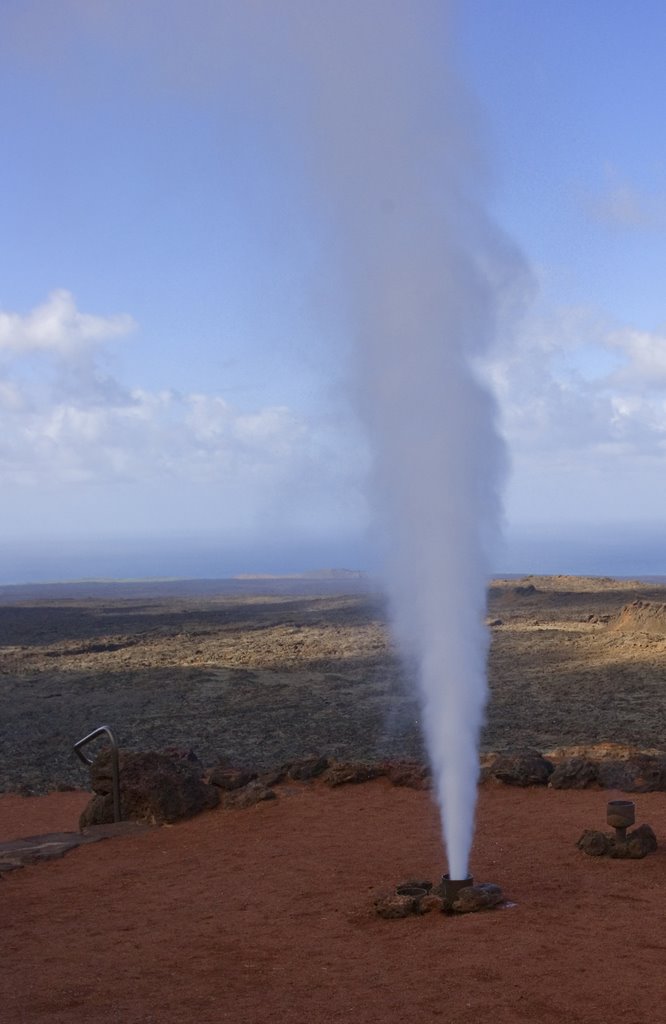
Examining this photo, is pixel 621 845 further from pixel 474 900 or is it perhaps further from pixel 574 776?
pixel 574 776

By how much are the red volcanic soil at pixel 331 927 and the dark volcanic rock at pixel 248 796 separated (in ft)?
0.77

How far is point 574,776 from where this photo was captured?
1040 centimetres

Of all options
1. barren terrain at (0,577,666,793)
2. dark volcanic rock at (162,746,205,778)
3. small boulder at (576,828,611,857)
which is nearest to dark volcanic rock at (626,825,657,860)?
small boulder at (576,828,611,857)

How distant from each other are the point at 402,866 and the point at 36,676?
20468 millimetres

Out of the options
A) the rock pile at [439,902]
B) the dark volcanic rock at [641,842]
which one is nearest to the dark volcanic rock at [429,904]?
the rock pile at [439,902]

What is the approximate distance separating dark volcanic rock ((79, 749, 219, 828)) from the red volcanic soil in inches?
→ 10.9

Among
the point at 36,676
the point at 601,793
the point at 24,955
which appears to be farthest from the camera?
the point at 36,676

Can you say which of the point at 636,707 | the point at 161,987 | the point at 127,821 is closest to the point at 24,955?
the point at 161,987

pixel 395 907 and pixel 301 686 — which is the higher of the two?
pixel 395 907

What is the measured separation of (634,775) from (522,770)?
1.10 meters

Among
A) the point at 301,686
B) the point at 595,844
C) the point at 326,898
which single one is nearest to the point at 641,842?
the point at 595,844

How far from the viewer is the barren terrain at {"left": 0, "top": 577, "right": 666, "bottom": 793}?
16.9m

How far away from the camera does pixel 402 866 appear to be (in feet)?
26.1

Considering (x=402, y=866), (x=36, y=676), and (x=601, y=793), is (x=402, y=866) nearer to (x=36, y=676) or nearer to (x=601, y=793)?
(x=601, y=793)
